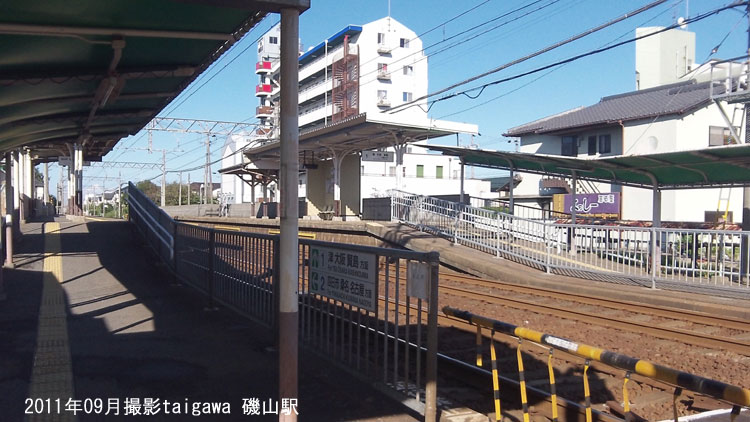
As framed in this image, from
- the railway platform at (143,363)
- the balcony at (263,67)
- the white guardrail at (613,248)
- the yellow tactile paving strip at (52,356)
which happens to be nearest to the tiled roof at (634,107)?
the white guardrail at (613,248)

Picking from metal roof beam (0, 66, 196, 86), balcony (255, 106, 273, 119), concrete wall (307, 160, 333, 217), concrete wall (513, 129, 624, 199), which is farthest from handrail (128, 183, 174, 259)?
balcony (255, 106, 273, 119)

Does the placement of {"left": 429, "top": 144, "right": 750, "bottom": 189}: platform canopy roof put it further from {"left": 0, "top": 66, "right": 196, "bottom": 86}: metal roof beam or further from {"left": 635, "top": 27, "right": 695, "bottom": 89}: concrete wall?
{"left": 635, "top": 27, "right": 695, "bottom": 89}: concrete wall

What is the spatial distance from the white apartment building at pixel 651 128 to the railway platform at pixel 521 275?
589 inches

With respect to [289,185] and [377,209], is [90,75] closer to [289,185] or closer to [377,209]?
[289,185]

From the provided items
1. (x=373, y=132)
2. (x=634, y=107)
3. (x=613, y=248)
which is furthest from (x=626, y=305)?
(x=634, y=107)

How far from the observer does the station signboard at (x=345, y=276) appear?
17.7 feet

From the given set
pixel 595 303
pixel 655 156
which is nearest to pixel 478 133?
pixel 655 156

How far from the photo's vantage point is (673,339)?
8781mm

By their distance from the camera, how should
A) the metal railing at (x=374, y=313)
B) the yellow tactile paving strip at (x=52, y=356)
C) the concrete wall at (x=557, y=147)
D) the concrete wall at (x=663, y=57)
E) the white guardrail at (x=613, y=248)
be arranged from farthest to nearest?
the concrete wall at (x=663, y=57), the concrete wall at (x=557, y=147), the white guardrail at (x=613, y=248), the yellow tactile paving strip at (x=52, y=356), the metal railing at (x=374, y=313)

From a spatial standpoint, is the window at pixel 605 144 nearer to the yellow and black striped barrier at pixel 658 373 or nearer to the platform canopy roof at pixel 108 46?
the platform canopy roof at pixel 108 46

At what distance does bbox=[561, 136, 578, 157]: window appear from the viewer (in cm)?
4169

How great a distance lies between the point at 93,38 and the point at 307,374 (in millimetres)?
4535

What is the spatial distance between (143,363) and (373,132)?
18837 mm

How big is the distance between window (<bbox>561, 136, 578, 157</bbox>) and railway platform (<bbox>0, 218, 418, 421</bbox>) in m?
35.6
